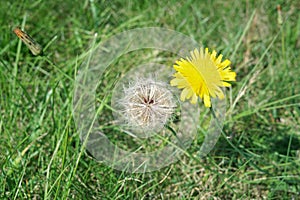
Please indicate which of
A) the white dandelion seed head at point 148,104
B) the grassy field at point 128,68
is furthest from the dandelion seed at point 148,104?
the grassy field at point 128,68

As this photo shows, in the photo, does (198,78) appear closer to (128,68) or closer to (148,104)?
(148,104)

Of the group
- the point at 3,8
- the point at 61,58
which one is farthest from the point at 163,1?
the point at 3,8

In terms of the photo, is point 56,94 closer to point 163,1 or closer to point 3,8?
point 3,8

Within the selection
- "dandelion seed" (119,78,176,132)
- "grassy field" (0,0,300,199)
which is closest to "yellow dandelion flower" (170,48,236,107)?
"dandelion seed" (119,78,176,132)

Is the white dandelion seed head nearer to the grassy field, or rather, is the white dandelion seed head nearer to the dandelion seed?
the dandelion seed

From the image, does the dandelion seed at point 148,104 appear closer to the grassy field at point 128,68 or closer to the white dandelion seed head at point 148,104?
the white dandelion seed head at point 148,104
